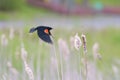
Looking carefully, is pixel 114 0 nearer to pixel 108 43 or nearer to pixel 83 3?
pixel 83 3

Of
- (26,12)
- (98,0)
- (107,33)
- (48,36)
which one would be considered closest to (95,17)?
(26,12)

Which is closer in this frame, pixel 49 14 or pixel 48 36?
pixel 48 36

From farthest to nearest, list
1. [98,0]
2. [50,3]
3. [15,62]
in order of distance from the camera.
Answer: [98,0]
[50,3]
[15,62]

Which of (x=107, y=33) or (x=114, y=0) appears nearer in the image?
(x=107, y=33)

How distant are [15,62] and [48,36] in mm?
3090

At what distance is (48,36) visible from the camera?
219 centimetres

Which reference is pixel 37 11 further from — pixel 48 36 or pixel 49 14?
pixel 48 36

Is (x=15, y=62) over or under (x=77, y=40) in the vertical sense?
under

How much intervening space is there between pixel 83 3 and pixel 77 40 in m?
20.0

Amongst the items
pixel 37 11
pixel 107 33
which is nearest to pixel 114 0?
pixel 37 11

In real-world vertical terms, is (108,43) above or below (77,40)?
below

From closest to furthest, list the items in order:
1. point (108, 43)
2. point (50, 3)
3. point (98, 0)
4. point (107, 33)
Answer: point (108, 43), point (107, 33), point (50, 3), point (98, 0)

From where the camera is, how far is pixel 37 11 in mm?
19797

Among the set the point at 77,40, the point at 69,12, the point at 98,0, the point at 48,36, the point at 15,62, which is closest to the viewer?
the point at 48,36
